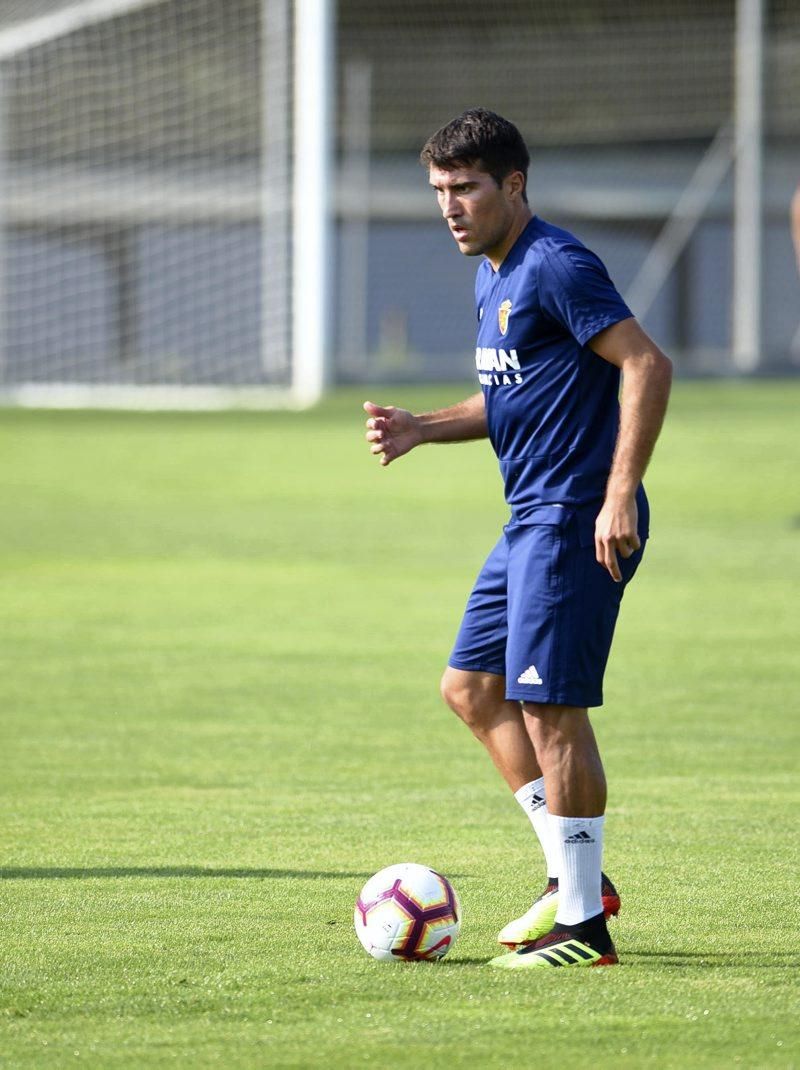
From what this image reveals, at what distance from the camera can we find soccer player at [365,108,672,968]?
486cm

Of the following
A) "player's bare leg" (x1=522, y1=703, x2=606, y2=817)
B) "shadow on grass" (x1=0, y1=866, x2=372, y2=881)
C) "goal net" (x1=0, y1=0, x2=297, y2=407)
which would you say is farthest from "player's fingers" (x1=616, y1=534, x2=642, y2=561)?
"goal net" (x1=0, y1=0, x2=297, y2=407)

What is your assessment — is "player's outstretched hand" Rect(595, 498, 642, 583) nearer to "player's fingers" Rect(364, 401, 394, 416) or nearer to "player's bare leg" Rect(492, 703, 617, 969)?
"player's bare leg" Rect(492, 703, 617, 969)

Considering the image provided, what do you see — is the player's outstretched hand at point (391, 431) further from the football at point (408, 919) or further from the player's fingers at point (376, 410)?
the football at point (408, 919)

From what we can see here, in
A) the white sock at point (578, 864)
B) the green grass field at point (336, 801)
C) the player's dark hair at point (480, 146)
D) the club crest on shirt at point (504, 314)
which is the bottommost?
the green grass field at point (336, 801)

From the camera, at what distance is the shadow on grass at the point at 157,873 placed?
5.96 m

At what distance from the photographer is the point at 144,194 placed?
2873cm

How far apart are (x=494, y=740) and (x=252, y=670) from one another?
4.96m

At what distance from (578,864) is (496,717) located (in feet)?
2.00

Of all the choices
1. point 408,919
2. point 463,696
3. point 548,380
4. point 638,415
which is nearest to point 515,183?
point 548,380

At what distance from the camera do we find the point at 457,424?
580 centimetres

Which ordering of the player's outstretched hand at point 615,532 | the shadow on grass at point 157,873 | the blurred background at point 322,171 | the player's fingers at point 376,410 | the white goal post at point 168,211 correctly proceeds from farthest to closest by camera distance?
the blurred background at point 322,171 < the white goal post at point 168,211 < the shadow on grass at point 157,873 < the player's fingers at point 376,410 < the player's outstretched hand at point 615,532

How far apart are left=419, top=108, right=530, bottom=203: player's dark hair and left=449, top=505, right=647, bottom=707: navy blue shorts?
90cm

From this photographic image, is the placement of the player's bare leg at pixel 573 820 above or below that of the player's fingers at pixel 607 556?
below

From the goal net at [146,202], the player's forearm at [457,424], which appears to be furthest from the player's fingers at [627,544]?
the goal net at [146,202]
